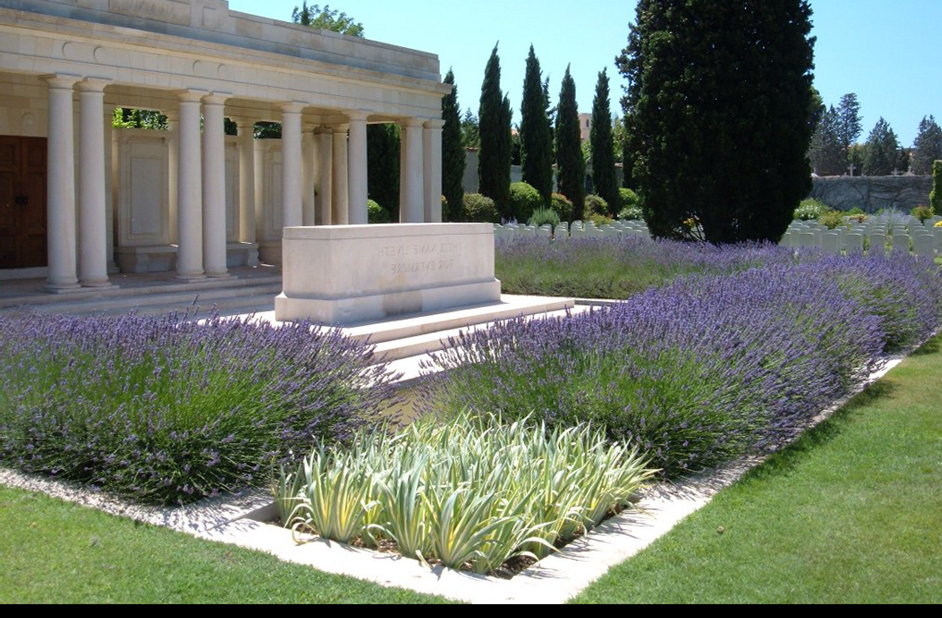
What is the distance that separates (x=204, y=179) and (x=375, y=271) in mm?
5776

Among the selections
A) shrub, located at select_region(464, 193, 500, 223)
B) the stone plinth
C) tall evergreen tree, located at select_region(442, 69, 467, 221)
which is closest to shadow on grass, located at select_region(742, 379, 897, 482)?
the stone plinth

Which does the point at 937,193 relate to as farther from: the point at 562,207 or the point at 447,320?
the point at 447,320

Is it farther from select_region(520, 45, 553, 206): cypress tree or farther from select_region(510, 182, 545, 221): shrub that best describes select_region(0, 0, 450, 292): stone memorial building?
select_region(520, 45, 553, 206): cypress tree

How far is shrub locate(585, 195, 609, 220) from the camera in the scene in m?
39.4

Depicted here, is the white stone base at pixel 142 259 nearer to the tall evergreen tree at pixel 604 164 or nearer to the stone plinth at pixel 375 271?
the stone plinth at pixel 375 271

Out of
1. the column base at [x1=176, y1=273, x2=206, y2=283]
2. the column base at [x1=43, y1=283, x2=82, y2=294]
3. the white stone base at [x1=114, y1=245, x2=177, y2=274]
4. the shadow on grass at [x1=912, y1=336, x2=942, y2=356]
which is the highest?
the white stone base at [x1=114, y1=245, x2=177, y2=274]

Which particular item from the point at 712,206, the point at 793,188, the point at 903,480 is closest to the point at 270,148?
the point at 712,206

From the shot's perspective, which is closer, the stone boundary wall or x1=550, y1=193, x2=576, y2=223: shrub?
x1=550, y1=193, x2=576, y2=223: shrub

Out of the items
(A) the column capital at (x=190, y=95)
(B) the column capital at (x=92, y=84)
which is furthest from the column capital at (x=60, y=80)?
(A) the column capital at (x=190, y=95)

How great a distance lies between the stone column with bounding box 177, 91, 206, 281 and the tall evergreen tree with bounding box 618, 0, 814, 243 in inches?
324

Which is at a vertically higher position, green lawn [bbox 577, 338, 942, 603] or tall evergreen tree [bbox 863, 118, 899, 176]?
tall evergreen tree [bbox 863, 118, 899, 176]

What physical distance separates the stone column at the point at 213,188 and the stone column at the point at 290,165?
1.62m

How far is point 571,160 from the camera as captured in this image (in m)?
39.0

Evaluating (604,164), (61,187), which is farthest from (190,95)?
(604,164)
